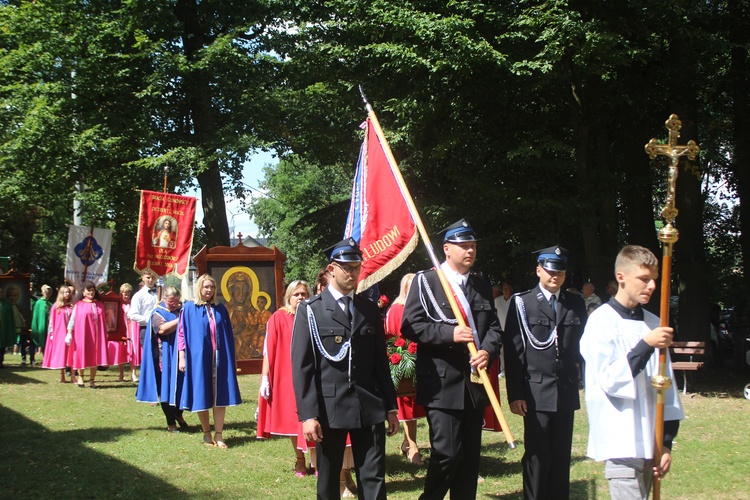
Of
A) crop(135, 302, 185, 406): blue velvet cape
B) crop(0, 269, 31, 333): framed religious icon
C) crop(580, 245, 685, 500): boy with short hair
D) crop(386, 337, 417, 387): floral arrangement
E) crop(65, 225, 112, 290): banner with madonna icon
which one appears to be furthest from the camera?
crop(65, 225, 112, 290): banner with madonna icon

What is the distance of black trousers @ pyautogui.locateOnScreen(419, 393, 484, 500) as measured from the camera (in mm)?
5902

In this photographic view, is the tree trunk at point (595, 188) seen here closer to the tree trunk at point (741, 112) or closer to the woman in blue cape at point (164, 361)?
the tree trunk at point (741, 112)

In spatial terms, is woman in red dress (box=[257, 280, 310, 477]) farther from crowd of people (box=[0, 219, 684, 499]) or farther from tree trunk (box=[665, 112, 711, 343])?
tree trunk (box=[665, 112, 711, 343])

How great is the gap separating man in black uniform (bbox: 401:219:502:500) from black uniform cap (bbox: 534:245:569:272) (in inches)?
19.5

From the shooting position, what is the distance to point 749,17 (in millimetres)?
16625

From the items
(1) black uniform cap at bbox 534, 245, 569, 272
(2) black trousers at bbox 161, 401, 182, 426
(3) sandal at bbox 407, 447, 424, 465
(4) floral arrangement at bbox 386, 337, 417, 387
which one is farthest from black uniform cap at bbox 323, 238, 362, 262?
(2) black trousers at bbox 161, 401, 182, 426

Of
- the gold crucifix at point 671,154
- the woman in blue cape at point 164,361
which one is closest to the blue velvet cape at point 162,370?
the woman in blue cape at point 164,361

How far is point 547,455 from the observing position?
6.14 m

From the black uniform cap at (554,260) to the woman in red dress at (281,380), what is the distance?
2926mm

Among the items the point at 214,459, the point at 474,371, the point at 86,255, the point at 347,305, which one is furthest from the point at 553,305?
the point at 86,255

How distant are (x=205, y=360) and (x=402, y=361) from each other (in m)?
2.87

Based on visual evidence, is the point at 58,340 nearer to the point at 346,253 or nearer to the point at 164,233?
the point at 164,233

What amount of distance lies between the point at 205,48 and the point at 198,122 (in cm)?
240

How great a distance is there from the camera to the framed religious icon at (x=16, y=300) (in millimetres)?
20203
